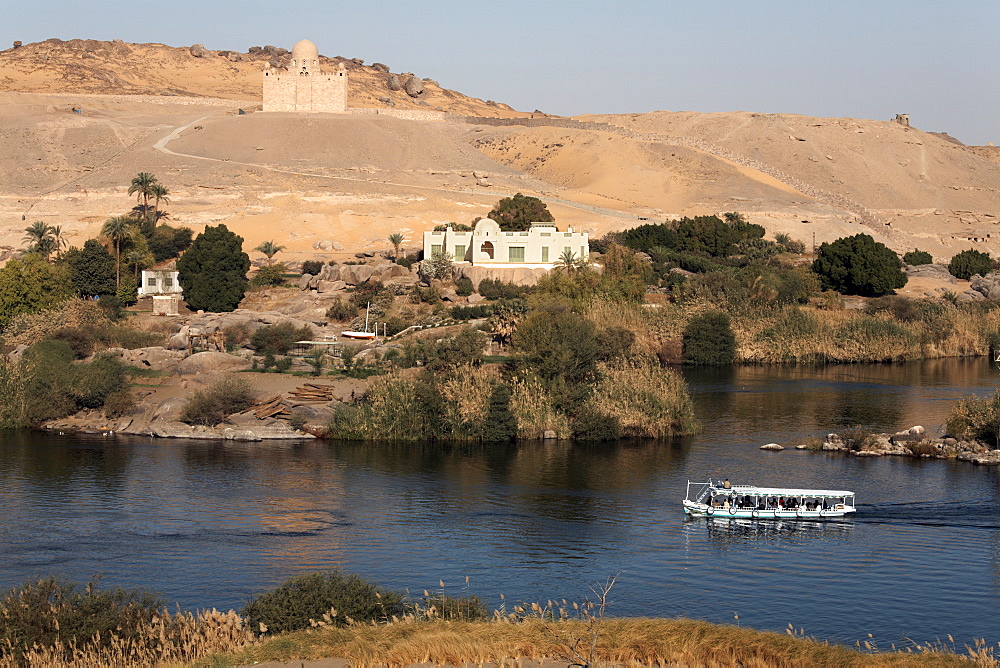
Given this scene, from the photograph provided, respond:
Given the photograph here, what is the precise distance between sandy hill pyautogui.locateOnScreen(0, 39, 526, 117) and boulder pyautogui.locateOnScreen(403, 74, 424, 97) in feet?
2.78

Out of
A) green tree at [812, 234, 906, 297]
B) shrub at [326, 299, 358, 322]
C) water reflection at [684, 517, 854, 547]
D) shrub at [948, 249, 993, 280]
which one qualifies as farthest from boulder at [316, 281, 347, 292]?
shrub at [948, 249, 993, 280]

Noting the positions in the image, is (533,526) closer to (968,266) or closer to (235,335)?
(235,335)

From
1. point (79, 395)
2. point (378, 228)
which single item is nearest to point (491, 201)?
point (378, 228)

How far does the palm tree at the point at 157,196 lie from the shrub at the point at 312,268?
15.0 m

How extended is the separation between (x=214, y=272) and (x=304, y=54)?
5336 centimetres

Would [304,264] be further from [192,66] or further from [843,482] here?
[192,66]

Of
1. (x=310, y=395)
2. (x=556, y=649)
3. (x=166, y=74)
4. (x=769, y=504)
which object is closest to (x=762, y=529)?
(x=769, y=504)

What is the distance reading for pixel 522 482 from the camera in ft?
97.2

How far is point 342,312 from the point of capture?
52812 mm

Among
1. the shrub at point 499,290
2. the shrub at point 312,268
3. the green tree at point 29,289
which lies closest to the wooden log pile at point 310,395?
the green tree at point 29,289

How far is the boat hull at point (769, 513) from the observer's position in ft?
85.7

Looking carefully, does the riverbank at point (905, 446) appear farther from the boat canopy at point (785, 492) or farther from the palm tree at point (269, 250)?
the palm tree at point (269, 250)

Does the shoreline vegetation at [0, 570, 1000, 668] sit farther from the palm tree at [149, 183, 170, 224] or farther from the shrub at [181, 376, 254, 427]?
the palm tree at [149, 183, 170, 224]

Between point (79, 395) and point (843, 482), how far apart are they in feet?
75.1
